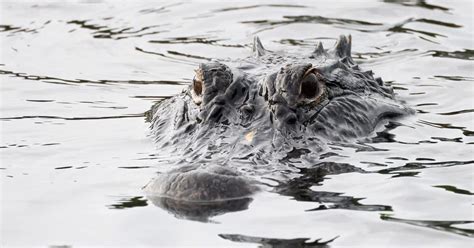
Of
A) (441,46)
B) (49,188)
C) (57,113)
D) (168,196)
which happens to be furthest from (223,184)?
(441,46)

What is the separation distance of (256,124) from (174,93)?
340cm

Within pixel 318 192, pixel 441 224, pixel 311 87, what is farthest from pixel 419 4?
pixel 441 224

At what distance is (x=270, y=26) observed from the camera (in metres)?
14.5

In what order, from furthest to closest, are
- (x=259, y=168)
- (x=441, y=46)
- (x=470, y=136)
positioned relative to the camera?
(x=441, y=46)
(x=470, y=136)
(x=259, y=168)

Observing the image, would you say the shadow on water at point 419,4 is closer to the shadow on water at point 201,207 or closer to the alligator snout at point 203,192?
the alligator snout at point 203,192

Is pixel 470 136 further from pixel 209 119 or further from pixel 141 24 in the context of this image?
pixel 141 24

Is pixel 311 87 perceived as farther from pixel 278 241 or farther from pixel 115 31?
pixel 115 31

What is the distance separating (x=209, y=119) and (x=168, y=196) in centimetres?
160

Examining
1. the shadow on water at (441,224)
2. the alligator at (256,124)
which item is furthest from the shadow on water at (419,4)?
the shadow on water at (441,224)

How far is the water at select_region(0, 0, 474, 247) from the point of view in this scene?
6.64 meters

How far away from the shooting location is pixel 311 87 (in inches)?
353

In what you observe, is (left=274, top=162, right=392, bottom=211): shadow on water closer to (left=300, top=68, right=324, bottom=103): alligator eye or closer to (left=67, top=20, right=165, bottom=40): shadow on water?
(left=300, top=68, right=324, bottom=103): alligator eye

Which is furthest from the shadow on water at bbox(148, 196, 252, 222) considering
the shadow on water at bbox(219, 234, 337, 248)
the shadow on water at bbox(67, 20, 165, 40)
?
the shadow on water at bbox(67, 20, 165, 40)

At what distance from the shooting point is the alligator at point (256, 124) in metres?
7.04
